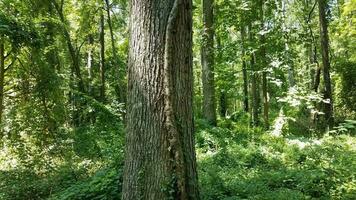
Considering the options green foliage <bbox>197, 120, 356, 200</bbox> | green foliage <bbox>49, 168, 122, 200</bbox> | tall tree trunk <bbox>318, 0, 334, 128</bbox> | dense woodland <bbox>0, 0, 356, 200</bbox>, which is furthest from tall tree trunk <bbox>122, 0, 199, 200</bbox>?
tall tree trunk <bbox>318, 0, 334, 128</bbox>

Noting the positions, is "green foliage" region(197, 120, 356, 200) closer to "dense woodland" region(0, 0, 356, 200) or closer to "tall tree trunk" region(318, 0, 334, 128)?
"dense woodland" region(0, 0, 356, 200)

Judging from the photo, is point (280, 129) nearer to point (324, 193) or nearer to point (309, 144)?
point (309, 144)

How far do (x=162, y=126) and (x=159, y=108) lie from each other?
7.5 inches

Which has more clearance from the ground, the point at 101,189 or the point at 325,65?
the point at 325,65

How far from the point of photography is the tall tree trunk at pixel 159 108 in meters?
4.01

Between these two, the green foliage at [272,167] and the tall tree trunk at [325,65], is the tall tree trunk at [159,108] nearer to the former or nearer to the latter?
the green foliage at [272,167]

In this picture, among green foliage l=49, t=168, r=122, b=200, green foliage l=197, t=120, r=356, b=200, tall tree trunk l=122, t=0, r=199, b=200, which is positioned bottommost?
green foliage l=197, t=120, r=356, b=200

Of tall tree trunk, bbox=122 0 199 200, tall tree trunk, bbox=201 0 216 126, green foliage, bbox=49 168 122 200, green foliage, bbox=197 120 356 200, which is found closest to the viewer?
tall tree trunk, bbox=122 0 199 200

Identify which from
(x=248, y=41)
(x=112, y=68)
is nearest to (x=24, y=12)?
(x=248, y=41)

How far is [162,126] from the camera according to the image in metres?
4.02

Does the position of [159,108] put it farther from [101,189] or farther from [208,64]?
[208,64]

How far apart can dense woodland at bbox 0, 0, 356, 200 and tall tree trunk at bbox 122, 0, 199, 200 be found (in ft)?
0.04

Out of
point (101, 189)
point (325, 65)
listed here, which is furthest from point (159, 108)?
point (325, 65)

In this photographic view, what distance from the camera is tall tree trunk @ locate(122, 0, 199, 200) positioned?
4.01 metres
